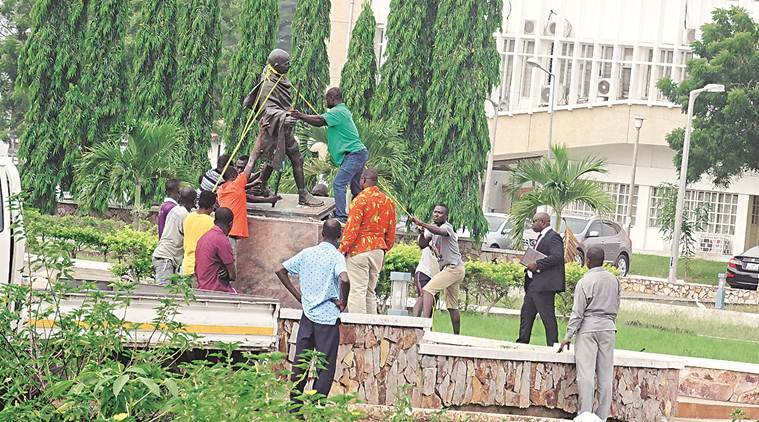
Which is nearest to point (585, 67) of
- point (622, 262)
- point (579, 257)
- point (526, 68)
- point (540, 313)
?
point (526, 68)

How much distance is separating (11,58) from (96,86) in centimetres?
1436

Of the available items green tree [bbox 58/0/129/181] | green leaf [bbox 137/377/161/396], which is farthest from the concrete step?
green tree [bbox 58/0/129/181]

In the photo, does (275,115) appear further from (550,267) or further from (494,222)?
(494,222)

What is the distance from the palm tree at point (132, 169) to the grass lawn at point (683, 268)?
19.2m

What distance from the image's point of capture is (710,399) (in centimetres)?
1634

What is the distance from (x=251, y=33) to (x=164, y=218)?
57.0ft

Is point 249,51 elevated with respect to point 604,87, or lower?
lower

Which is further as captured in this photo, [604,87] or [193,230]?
[604,87]

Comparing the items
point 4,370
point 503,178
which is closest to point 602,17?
point 503,178

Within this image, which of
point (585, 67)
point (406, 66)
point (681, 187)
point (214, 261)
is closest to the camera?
point (214, 261)

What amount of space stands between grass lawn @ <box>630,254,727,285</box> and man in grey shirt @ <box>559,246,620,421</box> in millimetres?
Answer: 30794

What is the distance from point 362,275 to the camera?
1469 cm

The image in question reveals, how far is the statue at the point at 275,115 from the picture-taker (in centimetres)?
1537

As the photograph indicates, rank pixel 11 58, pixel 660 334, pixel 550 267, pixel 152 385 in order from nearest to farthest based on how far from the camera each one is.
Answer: pixel 152 385, pixel 550 267, pixel 660 334, pixel 11 58
